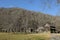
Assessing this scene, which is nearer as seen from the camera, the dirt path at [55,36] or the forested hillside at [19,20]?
the dirt path at [55,36]

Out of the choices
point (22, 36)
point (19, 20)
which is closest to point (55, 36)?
point (22, 36)

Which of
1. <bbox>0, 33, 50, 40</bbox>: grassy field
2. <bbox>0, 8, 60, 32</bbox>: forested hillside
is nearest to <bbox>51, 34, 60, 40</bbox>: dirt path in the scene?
<bbox>0, 33, 50, 40</bbox>: grassy field

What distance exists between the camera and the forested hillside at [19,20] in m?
3.95

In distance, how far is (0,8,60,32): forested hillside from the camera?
3953 mm

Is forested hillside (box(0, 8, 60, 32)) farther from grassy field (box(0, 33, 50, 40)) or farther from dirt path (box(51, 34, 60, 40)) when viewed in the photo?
dirt path (box(51, 34, 60, 40))

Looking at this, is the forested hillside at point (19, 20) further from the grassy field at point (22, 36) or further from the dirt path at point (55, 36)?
the dirt path at point (55, 36)

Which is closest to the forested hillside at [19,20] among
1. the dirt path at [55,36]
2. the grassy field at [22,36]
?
the grassy field at [22,36]

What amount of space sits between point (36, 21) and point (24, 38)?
3.44ft

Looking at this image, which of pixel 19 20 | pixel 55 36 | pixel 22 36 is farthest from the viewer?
pixel 19 20

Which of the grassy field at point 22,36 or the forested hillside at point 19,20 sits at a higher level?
the forested hillside at point 19,20

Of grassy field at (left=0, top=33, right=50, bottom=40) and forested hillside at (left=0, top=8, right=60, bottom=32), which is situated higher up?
forested hillside at (left=0, top=8, right=60, bottom=32)

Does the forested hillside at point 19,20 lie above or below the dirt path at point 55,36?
above

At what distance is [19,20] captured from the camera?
4.18m

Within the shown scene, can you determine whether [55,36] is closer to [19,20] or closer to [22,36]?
[22,36]
